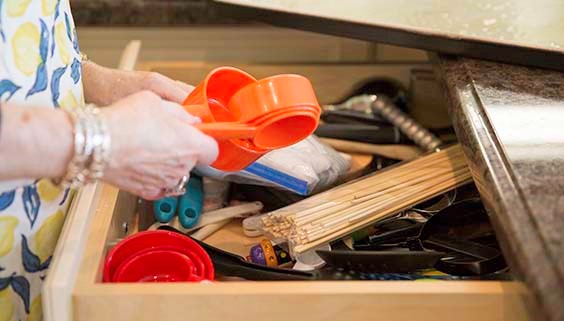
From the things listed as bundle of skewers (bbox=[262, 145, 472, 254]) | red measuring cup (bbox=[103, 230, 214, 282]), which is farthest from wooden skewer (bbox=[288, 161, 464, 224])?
red measuring cup (bbox=[103, 230, 214, 282])

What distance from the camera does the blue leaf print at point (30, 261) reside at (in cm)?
72

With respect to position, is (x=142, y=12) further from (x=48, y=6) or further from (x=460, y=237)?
(x=460, y=237)

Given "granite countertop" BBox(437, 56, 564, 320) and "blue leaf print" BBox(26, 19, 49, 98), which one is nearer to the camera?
"granite countertop" BBox(437, 56, 564, 320)

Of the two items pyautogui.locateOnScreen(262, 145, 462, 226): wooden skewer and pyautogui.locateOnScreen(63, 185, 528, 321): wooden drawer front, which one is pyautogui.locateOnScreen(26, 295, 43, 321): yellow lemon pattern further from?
pyautogui.locateOnScreen(262, 145, 462, 226): wooden skewer

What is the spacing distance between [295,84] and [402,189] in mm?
204

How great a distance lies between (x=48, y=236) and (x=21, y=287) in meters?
0.05

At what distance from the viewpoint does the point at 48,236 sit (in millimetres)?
751

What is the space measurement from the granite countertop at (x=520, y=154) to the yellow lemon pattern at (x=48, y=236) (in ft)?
1.30

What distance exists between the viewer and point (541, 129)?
77 centimetres

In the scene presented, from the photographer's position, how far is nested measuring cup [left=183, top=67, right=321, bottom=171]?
2.45 ft

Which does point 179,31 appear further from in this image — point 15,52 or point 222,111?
point 15,52

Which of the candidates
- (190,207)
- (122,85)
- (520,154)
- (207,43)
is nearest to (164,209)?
(190,207)

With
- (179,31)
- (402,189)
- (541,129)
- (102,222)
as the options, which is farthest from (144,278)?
(179,31)

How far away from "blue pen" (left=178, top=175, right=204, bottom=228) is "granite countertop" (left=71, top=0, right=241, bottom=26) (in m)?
0.60
